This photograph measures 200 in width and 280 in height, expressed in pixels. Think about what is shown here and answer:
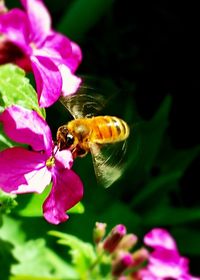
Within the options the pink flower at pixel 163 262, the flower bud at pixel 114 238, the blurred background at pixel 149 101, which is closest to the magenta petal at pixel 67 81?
the flower bud at pixel 114 238

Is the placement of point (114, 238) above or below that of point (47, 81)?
below

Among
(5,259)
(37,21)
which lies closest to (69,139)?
(37,21)

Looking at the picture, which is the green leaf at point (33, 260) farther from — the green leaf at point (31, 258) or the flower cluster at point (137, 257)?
the flower cluster at point (137, 257)

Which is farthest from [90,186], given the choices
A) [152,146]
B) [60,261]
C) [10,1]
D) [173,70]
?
[173,70]

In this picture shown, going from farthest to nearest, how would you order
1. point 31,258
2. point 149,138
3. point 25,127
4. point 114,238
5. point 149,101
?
point 149,101
point 149,138
point 31,258
point 114,238
point 25,127

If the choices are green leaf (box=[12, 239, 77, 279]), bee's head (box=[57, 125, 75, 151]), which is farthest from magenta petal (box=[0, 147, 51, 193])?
green leaf (box=[12, 239, 77, 279])

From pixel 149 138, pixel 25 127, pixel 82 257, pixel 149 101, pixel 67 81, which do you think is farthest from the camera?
pixel 149 101

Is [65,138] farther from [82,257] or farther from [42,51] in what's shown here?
[82,257]
